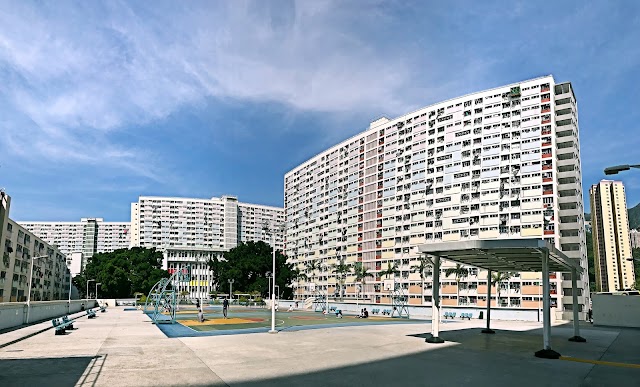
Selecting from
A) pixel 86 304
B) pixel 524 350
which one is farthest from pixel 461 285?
pixel 524 350

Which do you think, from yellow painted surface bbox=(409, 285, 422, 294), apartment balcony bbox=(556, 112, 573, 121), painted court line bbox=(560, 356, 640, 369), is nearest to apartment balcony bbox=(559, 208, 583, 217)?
apartment balcony bbox=(556, 112, 573, 121)

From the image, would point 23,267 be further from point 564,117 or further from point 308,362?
point 564,117

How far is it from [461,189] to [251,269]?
55199mm

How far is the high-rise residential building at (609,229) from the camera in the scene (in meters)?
151

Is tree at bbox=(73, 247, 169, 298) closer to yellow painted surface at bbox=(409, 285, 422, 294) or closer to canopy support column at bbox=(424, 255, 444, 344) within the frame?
yellow painted surface at bbox=(409, 285, 422, 294)

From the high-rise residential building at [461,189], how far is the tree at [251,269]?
16.1 m

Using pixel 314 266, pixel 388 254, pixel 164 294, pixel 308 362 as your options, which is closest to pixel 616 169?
pixel 308 362

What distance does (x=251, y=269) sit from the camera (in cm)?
12250

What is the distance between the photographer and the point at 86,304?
75.7 meters

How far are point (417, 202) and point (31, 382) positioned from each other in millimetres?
101759

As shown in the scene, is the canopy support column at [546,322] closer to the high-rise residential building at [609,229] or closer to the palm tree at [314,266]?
the palm tree at [314,266]

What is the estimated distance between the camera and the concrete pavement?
1608cm

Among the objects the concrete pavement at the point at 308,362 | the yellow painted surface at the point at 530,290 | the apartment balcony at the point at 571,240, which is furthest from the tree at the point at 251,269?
the concrete pavement at the point at 308,362

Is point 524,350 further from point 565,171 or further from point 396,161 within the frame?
point 396,161
